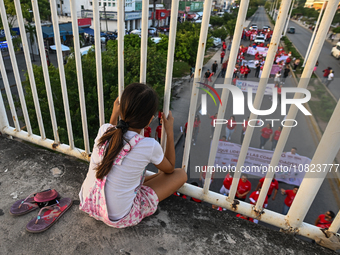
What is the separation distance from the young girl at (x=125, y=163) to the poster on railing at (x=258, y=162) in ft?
2.36

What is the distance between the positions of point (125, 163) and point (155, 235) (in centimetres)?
56

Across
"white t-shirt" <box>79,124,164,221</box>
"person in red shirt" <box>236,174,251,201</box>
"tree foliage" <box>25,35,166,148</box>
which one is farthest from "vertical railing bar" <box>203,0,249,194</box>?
"tree foliage" <box>25,35,166,148</box>

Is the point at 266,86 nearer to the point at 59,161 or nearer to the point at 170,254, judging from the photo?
the point at 170,254

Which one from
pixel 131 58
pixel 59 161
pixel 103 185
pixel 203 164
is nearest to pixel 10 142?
pixel 59 161

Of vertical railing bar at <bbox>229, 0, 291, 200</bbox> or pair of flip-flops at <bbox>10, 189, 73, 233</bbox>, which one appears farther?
pair of flip-flops at <bbox>10, 189, 73, 233</bbox>

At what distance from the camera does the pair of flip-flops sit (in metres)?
1.63

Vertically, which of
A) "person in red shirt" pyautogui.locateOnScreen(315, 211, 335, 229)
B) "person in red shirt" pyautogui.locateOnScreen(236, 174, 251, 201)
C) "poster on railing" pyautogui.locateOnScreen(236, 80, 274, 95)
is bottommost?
"person in red shirt" pyautogui.locateOnScreen(236, 174, 251, 201)

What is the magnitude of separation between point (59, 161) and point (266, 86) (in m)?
1.96

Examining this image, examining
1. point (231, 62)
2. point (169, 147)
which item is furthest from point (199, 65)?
point (169, 147)

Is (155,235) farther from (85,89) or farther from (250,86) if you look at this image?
(85,89)

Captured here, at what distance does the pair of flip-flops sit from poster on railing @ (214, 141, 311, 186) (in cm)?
131

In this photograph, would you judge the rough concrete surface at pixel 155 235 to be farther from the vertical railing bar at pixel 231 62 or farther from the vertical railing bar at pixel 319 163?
the vertical railing bar at pixel 231 62

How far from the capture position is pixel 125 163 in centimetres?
145

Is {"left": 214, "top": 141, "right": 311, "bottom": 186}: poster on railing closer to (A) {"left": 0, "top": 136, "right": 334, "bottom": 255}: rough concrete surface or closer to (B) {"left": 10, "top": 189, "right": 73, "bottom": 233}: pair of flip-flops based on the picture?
(A) {"left": 0, "top": 136, "right": 334, "bottom": 255}: rough concrete surface
